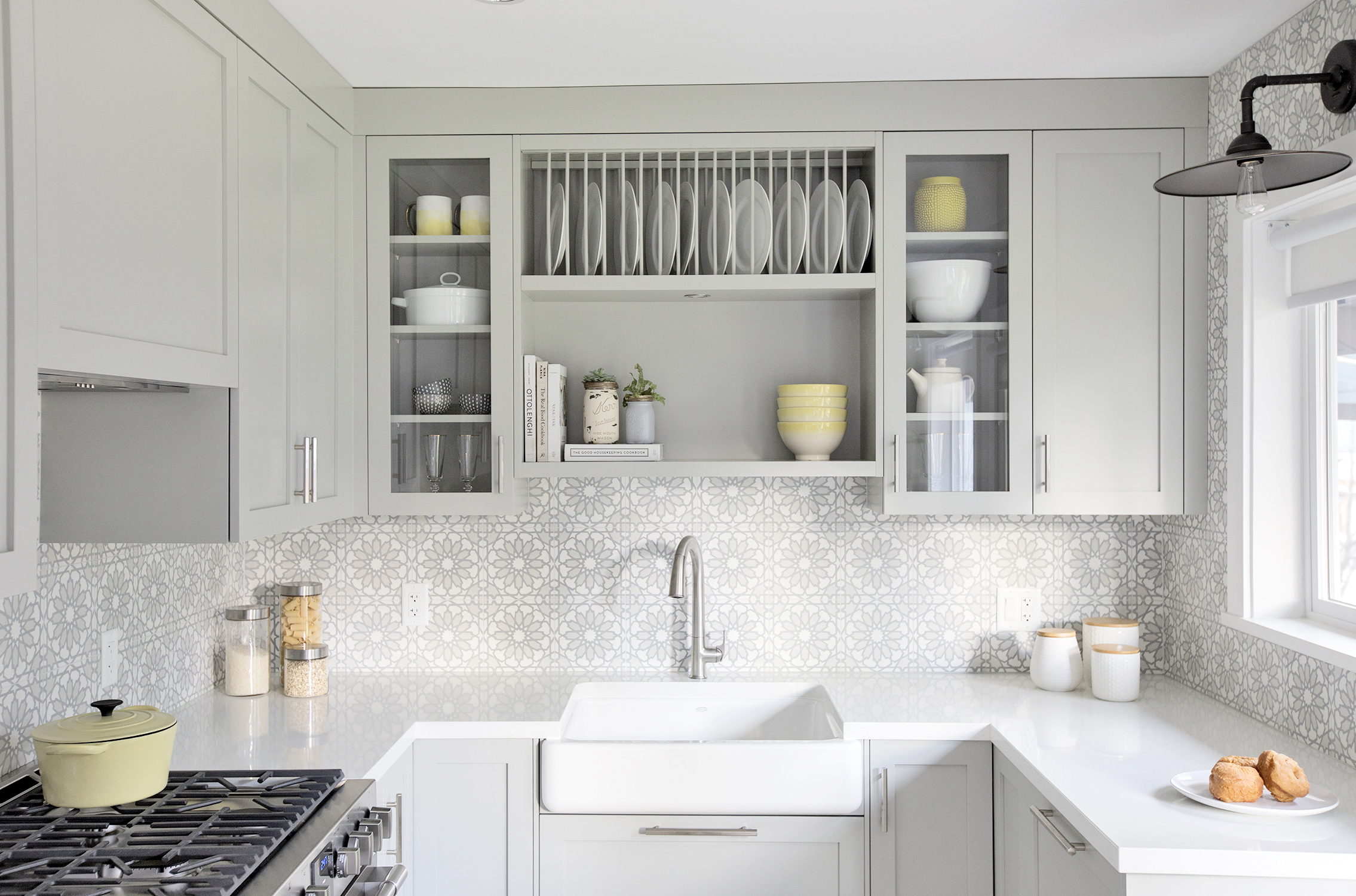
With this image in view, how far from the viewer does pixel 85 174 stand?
4.06 ft

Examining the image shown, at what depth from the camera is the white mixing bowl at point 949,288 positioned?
7.29ft

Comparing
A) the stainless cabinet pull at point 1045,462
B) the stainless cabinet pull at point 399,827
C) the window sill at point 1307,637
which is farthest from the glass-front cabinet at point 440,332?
the window sill at point 1307,637

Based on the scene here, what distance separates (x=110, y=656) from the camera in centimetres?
187

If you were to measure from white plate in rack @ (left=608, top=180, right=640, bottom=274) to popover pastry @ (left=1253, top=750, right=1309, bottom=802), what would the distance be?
1.65 m

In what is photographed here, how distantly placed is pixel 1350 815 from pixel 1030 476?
3.06 ft

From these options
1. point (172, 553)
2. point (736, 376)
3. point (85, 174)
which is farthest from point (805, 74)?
point (172, 553)

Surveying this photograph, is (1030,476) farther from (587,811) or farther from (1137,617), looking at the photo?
(587,811)

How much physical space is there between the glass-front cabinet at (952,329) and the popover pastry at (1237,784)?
0.81 metres

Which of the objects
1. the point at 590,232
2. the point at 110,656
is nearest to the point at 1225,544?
the point at 590,232

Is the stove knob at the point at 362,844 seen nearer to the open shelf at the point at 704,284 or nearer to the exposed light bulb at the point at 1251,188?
the open shelf at the point at 704,284

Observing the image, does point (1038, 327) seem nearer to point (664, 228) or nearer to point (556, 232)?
point (664, 228)

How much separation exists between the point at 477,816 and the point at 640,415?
103 centimetres

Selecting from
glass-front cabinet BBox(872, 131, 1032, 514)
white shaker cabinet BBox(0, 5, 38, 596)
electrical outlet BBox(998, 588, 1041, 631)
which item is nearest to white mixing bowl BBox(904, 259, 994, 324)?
glass-front cabinet BBox(872, 131, 1032, 514)

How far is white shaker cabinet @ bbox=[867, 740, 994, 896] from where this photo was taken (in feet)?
6.51
